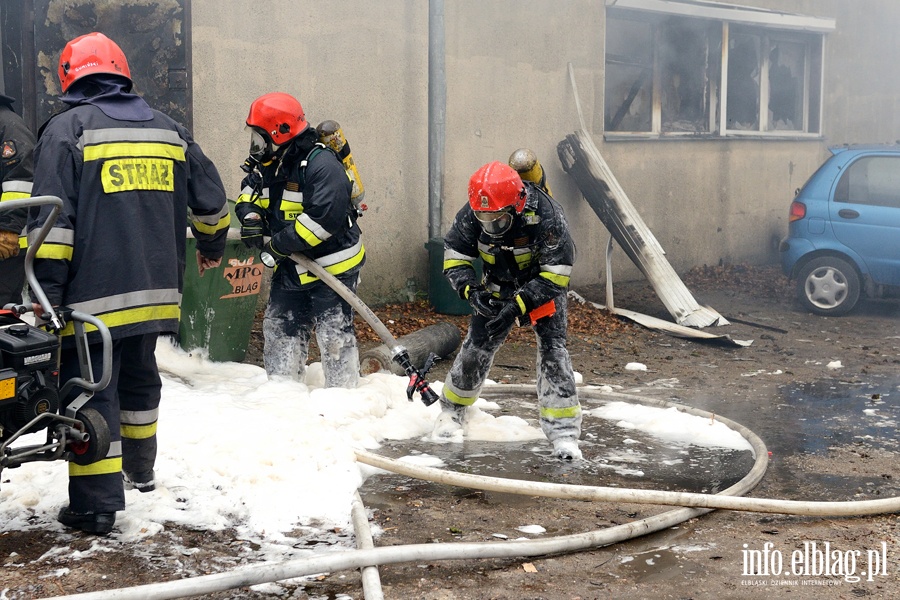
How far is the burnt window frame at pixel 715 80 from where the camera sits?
486 inches

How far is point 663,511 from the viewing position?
4445mm

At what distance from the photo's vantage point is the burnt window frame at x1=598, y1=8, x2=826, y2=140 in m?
12.3

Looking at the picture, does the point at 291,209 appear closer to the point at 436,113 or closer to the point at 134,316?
the point at 134,316

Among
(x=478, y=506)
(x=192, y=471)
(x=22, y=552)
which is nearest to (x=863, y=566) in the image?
(x=478, y=506)

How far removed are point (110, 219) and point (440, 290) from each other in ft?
19.5

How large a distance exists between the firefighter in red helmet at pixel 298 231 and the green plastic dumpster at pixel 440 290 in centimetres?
337

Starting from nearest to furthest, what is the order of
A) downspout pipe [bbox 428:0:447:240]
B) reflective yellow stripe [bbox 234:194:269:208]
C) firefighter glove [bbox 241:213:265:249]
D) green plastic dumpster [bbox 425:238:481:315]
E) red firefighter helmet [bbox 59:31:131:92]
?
red firefighter helmet [bbox 59:31:131:92] < firefighter glove [bbox 241:213:265:249] < reflective yellow stripe [bbox 234:194:269:208] < green plastic dumpster [bbox 425:238:481:315] < downspout pipe [bbox 428:0:447:240]

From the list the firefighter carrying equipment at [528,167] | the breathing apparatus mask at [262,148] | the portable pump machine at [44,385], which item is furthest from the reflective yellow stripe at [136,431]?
the firefighter carrying equipment at [528,167]

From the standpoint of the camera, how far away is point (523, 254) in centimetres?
548

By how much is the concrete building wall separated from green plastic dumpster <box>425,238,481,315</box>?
1.20 feet

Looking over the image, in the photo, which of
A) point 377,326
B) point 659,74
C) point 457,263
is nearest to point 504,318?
point 457,263

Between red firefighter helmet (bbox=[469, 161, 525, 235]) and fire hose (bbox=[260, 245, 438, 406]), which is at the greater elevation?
red firefighter helmet (bbox=[469, 161, 525, 235])

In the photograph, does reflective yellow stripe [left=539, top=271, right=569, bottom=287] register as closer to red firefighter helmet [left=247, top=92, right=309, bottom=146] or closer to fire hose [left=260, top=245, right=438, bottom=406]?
fire hose [left=260, top=245, right=438, bottom=406]

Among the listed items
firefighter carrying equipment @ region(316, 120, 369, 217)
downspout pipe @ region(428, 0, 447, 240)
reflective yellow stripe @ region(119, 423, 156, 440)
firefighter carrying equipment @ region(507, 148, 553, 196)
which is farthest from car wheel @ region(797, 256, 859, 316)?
reflective yellow stripe @ region(119, 423, 156, 440)
